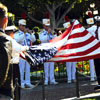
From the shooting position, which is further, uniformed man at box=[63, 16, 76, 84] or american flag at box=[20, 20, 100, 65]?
uniformed man at box=[63, 16, 76, 84]

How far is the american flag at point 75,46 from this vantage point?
890 centimetres

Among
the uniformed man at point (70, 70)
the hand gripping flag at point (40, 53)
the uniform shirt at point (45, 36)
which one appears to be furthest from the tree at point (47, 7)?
the hand gripping flag at point (40, 53)

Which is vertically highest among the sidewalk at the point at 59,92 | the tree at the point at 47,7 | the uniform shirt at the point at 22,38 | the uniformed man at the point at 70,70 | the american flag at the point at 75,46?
the tree at the point at 47,7

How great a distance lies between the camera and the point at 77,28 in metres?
9.65

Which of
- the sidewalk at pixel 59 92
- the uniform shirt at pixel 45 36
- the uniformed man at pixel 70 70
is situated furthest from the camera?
the uniformed man at pixel 70 70

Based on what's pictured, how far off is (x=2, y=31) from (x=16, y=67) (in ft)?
8.87

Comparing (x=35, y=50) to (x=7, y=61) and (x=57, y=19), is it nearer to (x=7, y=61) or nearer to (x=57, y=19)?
(x=7, y=61)

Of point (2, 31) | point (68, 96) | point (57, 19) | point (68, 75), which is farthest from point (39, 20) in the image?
point (2, 31)

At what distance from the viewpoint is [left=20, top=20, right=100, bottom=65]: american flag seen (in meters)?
8.90

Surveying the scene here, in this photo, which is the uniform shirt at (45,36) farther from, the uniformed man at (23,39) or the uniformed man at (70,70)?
the uniformed man at (70,70)

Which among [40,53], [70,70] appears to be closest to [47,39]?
[70,70]

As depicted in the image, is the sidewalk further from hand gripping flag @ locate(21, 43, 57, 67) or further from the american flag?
hand gripping flag @ locate(21, 43, 57, 67)

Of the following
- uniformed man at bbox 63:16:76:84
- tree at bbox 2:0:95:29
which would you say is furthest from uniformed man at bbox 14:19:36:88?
tree at bbox 2:0:95:29

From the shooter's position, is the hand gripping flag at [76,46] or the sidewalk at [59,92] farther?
the sidewalk at [59,92]
